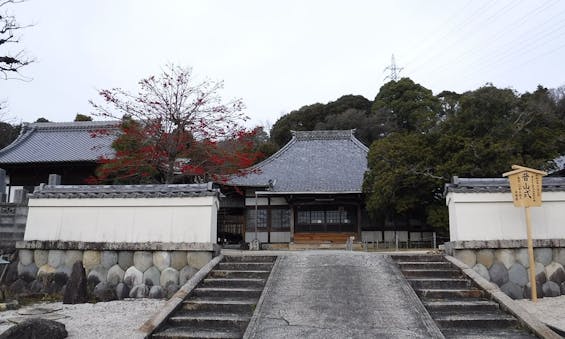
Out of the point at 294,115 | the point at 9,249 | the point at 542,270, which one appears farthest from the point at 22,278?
the point at 294,115

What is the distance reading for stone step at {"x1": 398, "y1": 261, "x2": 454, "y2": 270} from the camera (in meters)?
7.88

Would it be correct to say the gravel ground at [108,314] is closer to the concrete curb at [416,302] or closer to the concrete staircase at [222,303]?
the concrete staircase at [222,303]

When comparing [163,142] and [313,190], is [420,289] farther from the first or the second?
[313,190]

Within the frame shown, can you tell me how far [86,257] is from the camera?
8.78m

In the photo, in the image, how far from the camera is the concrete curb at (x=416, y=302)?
5441mm

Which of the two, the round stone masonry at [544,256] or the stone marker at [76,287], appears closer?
the stone marker at [76,287]

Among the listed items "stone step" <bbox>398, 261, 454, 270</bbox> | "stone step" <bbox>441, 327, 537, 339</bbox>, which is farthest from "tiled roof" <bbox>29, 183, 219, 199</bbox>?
"stone step" <bbox>441, 327, 537, 339</bbox>

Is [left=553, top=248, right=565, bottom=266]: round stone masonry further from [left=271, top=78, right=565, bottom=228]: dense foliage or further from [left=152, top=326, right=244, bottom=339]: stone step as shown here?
[left=271, top=78, right=565, bottom=228]: dense foliage

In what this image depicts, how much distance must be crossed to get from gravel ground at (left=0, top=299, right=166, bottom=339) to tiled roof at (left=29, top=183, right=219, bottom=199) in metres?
2.10

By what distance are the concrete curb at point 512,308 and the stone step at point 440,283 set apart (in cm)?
16

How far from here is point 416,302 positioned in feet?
20.8

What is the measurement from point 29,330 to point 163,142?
819cm

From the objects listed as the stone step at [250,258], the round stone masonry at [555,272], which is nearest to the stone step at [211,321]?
the stone step at [250,258]

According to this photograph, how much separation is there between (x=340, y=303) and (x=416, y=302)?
111 centimetres
